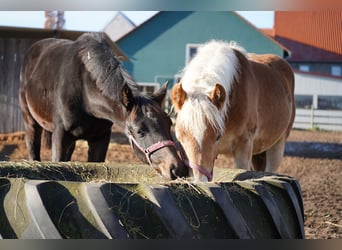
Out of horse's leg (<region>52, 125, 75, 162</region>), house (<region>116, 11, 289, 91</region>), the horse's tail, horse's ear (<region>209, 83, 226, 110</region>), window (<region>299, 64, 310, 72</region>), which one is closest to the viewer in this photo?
horse's ear (<region>209, 83, 226, 110</region>)

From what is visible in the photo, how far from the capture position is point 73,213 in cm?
99

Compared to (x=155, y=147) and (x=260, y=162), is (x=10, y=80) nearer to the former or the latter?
(x=260, y=162)

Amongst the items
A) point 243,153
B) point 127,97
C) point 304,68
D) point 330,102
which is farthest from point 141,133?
point 304,68

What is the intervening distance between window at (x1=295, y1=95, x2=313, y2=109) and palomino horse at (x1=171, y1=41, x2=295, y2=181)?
1.24 metres

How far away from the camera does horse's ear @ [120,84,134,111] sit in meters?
2.05

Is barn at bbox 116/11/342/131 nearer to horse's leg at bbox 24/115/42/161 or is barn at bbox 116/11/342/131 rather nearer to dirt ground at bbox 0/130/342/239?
dirt ground at bbox 0/130/342/239

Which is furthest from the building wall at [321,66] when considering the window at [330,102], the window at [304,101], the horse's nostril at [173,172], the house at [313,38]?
the horse's nostril at [173,172]

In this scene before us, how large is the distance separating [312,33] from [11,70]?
3949 millimetres

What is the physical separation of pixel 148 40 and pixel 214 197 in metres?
4.92

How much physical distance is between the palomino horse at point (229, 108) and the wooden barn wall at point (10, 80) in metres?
3.60

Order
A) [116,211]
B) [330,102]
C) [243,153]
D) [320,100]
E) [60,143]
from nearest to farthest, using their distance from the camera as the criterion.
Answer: [116,211], [243,153], [60,143], [330,102], [320,100]

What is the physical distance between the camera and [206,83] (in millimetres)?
2086

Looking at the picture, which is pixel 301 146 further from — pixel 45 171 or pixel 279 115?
pixel 45 171

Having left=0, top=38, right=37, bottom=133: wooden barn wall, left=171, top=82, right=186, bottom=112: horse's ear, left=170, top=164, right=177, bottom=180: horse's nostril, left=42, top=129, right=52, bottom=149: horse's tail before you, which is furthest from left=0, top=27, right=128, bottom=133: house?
left=170, top=164, right=177, bottom=180: horse's nostril
